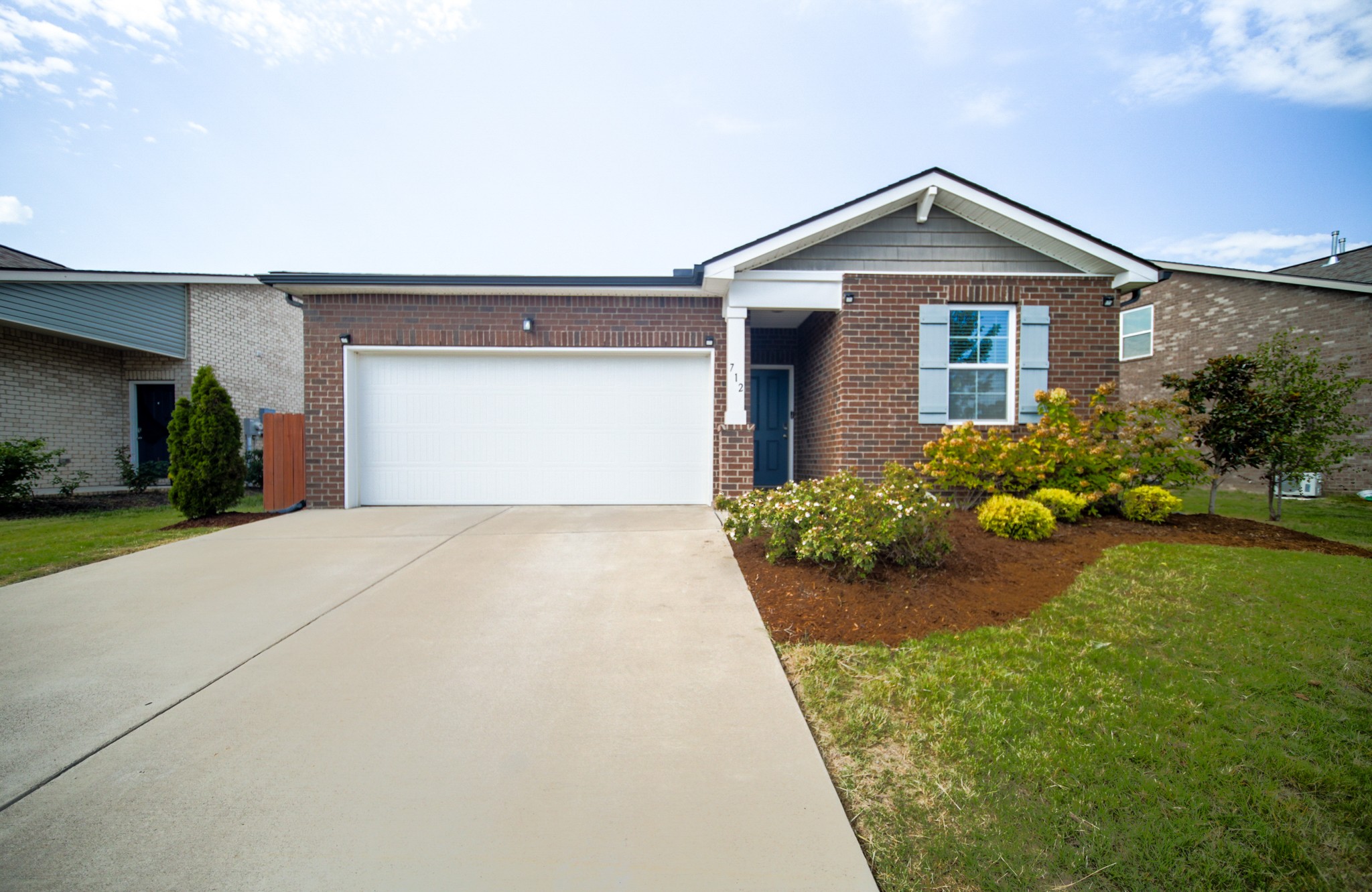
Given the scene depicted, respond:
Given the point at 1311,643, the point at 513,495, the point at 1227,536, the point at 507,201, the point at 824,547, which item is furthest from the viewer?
the point at 507,201


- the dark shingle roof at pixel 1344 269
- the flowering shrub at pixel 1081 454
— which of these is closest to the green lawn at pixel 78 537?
the flowering shrub at pixel 1081 454

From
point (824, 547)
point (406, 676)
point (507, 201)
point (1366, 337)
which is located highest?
point (507, 201)

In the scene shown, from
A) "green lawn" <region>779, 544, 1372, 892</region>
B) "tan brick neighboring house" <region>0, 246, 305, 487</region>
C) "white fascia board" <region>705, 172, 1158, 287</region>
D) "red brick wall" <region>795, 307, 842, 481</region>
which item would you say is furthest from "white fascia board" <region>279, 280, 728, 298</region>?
"tan brick neighboring house" <region>0, 246, 305, 487</region>

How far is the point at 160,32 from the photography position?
8.35 m

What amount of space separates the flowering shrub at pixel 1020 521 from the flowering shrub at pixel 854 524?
3.76 feet

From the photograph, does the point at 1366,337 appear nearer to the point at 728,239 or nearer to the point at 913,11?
the point at 913,11

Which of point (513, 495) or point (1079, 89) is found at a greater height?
point (1079, 89)

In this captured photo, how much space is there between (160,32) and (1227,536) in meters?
15.2

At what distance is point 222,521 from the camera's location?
7.25 meters

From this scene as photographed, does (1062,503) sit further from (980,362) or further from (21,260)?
(21,260)

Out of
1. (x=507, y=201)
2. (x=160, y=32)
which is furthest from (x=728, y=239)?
(x=160, y=32)

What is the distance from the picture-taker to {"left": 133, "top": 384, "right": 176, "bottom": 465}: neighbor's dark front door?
12961 mm

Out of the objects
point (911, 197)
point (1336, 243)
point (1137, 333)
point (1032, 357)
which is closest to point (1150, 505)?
point (1032, 357)

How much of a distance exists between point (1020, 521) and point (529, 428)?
6053 millimetres
